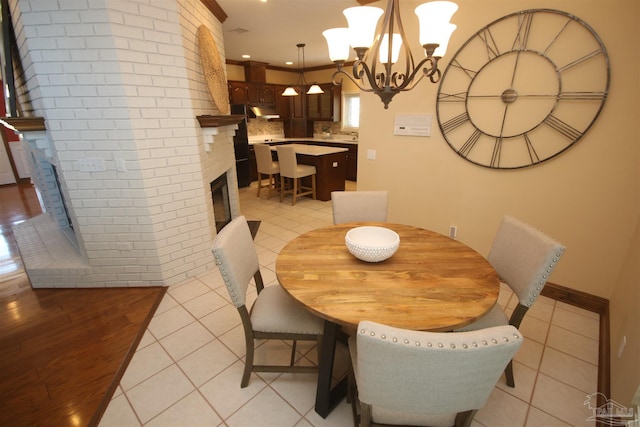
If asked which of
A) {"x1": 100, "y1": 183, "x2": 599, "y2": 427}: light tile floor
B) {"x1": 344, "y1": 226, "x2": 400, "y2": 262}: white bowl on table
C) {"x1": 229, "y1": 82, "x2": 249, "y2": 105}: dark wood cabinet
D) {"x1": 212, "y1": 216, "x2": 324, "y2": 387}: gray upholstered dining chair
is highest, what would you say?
{"x1": 229, "y1": 82, "x2": 249, "y2": 105}: dark wood cabinet

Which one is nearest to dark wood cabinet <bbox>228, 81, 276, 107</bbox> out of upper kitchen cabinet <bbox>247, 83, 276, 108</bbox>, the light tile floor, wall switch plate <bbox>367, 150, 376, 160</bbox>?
upper kitchen cabinet <bbox>247, 83, 276, 108</bbox>

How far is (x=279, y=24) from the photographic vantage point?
12.4 ft

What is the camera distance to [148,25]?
210 centimetres

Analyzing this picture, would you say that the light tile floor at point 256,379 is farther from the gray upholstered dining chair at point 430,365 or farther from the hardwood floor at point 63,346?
the gray upholstered dining chair at point 430,365

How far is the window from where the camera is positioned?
6906mm

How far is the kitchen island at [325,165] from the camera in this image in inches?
196

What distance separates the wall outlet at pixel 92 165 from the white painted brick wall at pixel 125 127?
31 millimetres

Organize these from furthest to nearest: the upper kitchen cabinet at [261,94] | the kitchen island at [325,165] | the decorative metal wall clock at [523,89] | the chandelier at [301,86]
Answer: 1. the upper kitchen cabinet at [261,94]
2. the chandelier at [301,86]
3. the kitchen island at [325,165]
4. the decorative metal wall clock at [523,89]

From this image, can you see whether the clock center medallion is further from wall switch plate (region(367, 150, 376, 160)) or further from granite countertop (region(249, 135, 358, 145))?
granite countertop (region(249, 135, 358, 145))

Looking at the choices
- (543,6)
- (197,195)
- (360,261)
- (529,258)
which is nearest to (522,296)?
(529,258)

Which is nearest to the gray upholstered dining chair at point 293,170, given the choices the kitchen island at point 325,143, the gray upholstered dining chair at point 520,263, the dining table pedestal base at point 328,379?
the kitchen island at point 325,143

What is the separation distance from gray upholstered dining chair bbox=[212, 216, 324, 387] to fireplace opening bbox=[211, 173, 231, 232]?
6.48 ft

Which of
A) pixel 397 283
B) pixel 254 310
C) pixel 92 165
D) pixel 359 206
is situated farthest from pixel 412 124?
pixel 92 165

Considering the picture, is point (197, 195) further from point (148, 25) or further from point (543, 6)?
point (543, 6)
